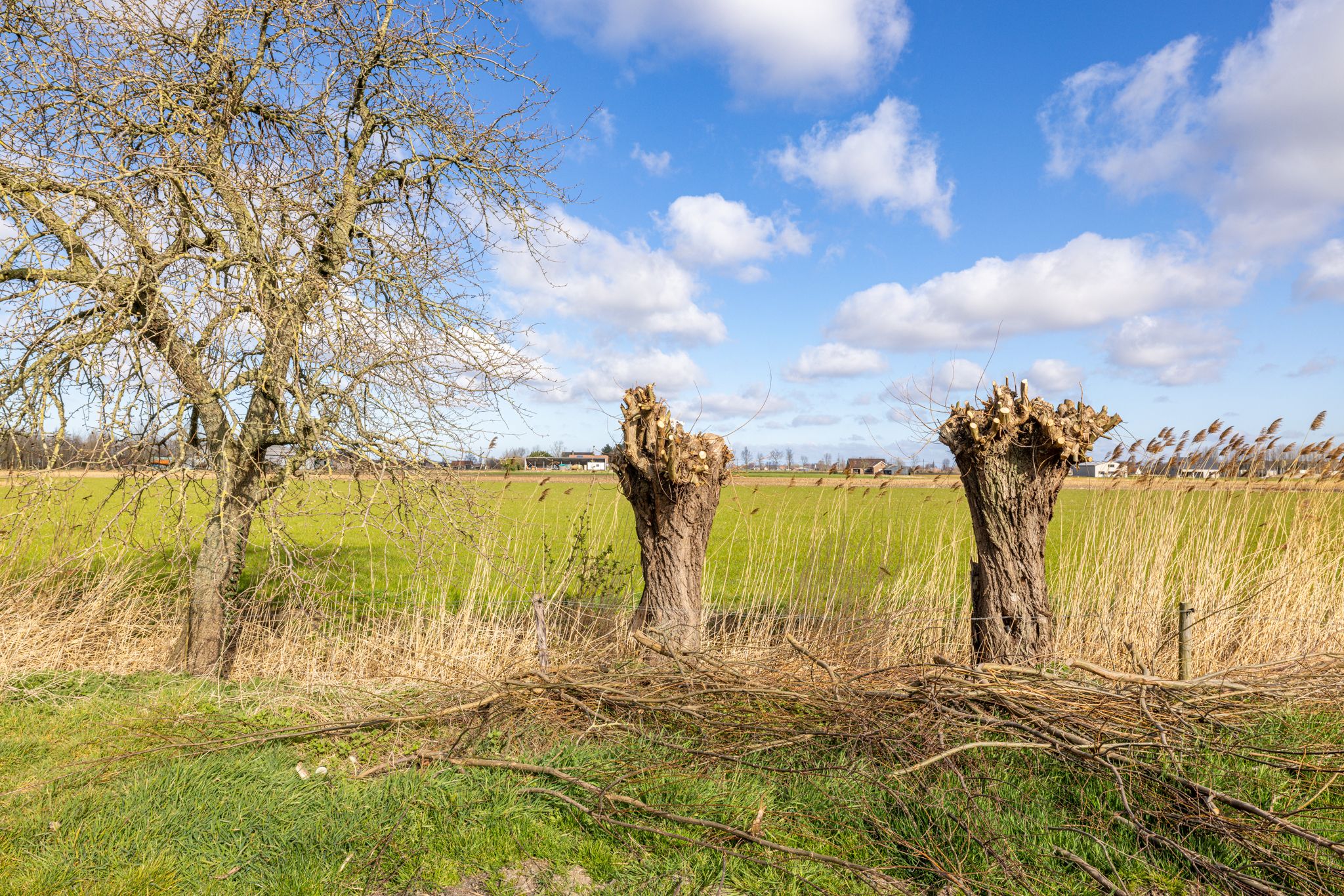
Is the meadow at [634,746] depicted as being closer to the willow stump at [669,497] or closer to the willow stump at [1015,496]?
the willow stump at [669,497]

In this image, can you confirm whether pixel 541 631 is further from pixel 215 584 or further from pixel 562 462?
pixel 215 584

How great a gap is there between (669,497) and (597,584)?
7.66ft

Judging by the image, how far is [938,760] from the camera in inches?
138

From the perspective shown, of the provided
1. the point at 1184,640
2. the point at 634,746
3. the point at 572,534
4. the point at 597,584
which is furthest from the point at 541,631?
the point at 1184,640

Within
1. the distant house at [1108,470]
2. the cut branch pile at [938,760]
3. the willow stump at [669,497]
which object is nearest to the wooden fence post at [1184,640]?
the cut branch pile at [938,760]

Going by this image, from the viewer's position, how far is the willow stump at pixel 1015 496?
5.36 m

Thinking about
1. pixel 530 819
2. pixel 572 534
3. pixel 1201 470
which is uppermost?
pixel 1201 470

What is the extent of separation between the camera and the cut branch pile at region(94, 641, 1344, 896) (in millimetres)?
3098

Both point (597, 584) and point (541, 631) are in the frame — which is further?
point (597, 584)

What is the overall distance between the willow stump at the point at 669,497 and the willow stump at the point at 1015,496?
1888 mm

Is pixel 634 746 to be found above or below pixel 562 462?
below

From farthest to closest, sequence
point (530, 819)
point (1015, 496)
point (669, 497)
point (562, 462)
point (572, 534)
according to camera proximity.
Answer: point (572, 534) < point (562, 462) < point (669, 497) < point (1015, 496) < point (530, 819)

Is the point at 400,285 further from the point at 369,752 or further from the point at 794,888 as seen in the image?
the point at 794,888

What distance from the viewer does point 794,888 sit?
113 inches
